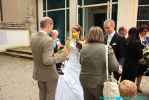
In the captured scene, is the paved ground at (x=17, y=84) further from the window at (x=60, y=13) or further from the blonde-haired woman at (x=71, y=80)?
the window at (x=60, y=13)

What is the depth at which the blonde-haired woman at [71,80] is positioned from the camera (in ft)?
14.4

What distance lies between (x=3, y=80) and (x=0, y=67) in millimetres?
2718

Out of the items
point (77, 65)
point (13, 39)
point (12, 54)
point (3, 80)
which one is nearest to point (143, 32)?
point (77, 65)

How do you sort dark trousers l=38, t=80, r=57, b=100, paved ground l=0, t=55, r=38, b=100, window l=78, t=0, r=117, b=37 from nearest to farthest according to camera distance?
dark trousers l=38, t=80, r=57, b=100
paved ground l=0, t=55, r=38, b=100
window l=78, t=0, r=117, b=37

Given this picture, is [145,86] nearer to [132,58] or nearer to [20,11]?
[132,58]

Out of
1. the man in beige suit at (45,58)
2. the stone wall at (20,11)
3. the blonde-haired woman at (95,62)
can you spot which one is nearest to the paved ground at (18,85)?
the man in beige suit at (45,58)

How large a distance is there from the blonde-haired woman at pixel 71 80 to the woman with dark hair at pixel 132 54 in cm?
136

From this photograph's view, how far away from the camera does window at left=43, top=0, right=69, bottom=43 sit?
15.1m

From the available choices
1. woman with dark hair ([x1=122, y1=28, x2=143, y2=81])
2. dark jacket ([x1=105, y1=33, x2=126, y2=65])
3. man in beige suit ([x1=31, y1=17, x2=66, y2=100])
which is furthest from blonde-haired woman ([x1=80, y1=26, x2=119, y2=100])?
woman with dark hair ([x1=122, y1=28, x2=143, y2=81])

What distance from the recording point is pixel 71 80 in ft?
14.8

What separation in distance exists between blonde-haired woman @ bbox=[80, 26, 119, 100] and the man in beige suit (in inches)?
26.3

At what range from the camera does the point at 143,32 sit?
5633 millimetres

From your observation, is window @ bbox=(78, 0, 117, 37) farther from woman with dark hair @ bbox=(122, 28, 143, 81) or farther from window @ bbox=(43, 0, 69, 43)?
woman with dark hair @ bbox=(122, 28, 143, 81)

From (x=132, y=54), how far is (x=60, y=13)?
10.6 m
